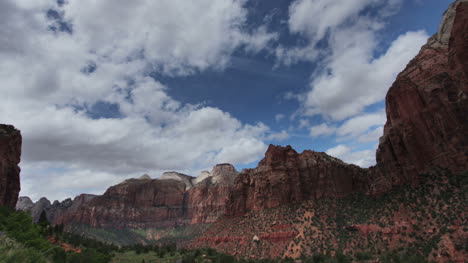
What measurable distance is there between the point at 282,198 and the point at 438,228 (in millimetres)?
42231

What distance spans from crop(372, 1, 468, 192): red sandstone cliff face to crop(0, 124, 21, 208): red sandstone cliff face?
82.7 m

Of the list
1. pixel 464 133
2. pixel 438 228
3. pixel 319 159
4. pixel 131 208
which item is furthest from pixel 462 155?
pixel 131 208

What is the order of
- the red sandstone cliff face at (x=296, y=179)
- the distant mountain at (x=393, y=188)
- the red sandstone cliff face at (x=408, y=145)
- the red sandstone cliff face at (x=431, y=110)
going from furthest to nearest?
the red sandstone cliff face at (x=296, y=179) < the red sandstone cliff face at (x=408, y=145) < the red sandstone cliff face at (x=431, y=110) < the distant mountain at (x=393, y=188)

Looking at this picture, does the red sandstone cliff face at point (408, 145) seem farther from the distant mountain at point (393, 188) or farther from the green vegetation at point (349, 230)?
the green vegetation at point (349, 230)

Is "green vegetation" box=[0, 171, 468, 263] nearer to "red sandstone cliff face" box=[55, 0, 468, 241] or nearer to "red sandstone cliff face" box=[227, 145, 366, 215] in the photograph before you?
"red sandstone cliff face" box=[227, 145, 366, 215]

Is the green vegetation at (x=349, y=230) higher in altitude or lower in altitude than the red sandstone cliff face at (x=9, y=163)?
lower

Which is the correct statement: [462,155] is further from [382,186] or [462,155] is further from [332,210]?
[332,210]

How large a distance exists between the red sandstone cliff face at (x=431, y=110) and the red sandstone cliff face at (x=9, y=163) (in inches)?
3255

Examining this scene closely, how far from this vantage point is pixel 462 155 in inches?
1870

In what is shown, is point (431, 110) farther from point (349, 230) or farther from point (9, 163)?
point (9, 163)

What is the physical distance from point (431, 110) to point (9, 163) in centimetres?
9027

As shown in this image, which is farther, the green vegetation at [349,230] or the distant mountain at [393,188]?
the distant mountain at [393,188]

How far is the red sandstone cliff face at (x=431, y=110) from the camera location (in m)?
48.5

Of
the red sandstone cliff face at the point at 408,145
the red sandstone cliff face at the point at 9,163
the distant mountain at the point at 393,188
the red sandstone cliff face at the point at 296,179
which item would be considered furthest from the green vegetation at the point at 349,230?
the red sandstone cliff face at the point at 9,163
